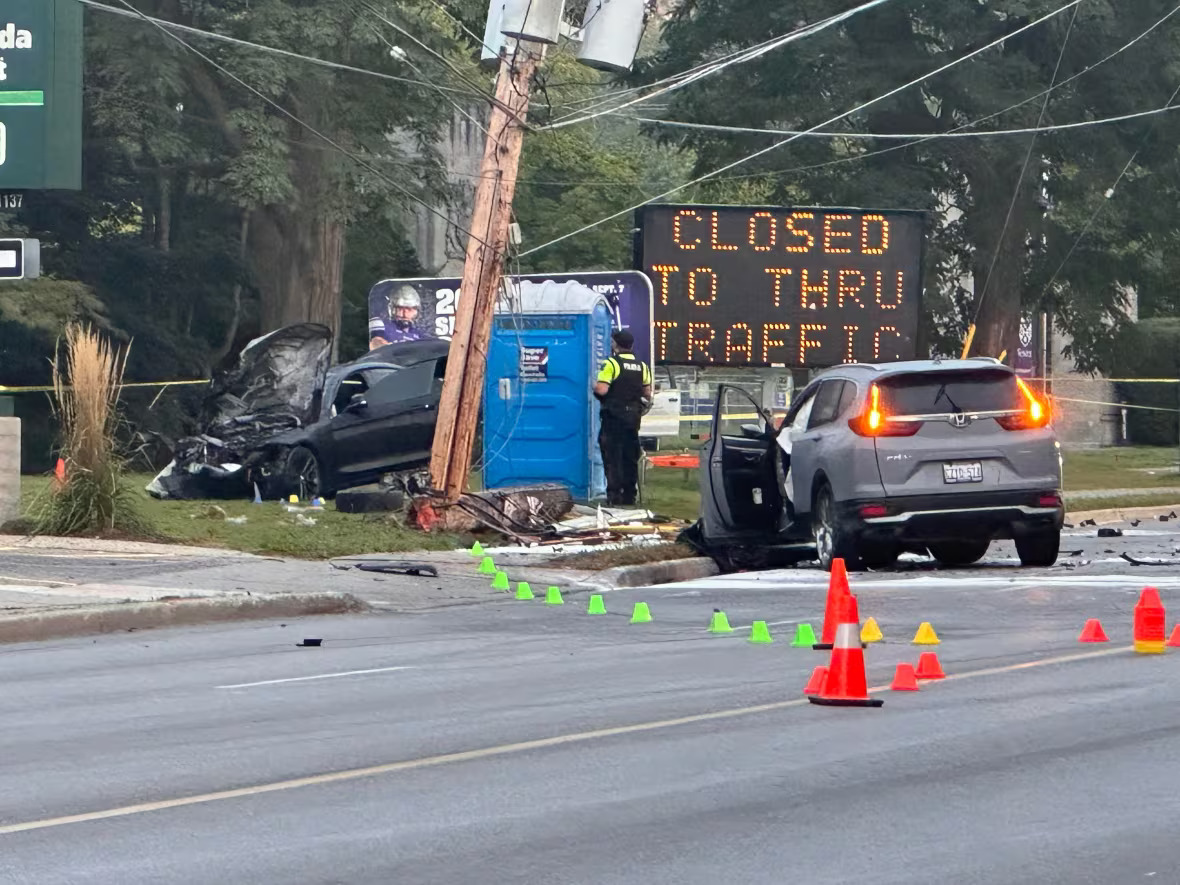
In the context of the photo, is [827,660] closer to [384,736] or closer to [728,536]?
[384,736]

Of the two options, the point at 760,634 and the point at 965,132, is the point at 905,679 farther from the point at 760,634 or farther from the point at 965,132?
the point at 965,132

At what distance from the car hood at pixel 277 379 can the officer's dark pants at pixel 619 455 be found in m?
4.16

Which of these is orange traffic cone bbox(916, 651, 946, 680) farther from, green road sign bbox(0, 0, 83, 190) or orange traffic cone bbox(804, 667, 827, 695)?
green road sign bbox(0, 0, 83, 190)

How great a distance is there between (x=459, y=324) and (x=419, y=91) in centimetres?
1927

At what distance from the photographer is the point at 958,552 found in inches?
740

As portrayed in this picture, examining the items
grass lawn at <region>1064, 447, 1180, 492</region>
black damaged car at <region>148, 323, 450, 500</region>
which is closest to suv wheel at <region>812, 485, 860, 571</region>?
black damaged car at <region>148, 323, 450, 500</region>

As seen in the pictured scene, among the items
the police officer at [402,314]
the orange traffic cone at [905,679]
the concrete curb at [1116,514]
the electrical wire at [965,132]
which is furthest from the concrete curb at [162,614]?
the electrical wire at [965,132]

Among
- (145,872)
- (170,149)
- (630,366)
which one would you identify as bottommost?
(145,872)

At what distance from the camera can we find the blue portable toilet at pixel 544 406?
24.6m

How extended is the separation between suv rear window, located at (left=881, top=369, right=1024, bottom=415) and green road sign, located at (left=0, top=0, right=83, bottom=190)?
8759 mm

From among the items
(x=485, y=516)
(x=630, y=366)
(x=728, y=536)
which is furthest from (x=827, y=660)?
(x=630, y=366)

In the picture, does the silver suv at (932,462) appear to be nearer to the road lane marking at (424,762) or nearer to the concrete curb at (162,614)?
the concrete curb at (162,614)

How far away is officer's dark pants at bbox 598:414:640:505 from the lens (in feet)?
80.4

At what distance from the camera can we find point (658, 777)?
8.33 m
